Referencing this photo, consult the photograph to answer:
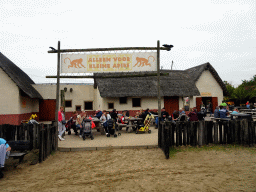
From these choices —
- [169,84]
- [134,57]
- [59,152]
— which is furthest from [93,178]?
[169,84]

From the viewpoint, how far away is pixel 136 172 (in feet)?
18.1

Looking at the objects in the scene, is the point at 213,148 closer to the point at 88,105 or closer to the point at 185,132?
the point at 185,132

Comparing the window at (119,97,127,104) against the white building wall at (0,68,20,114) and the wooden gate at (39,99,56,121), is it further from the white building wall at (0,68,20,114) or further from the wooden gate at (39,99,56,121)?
the white building wall at (0,68,20,114)

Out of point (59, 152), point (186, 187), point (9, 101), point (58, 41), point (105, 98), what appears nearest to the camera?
point (186, 187)

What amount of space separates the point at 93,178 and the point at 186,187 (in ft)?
7.70

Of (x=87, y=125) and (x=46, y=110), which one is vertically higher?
(x=46, y=110)

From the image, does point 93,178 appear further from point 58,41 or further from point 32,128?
point 58,41

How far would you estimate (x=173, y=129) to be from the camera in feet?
25.7

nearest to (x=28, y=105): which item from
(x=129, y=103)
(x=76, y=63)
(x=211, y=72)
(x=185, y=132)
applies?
(x=129, y=103)

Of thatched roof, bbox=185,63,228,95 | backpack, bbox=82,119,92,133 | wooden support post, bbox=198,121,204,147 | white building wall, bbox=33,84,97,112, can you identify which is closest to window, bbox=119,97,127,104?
white building wall, bbox=33,84,97,112

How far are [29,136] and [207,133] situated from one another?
7.49 m

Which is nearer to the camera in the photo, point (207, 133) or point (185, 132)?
point (185, 132)

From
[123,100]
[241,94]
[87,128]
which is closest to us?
[87,128]

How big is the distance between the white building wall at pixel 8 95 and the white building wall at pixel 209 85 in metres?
18.6
